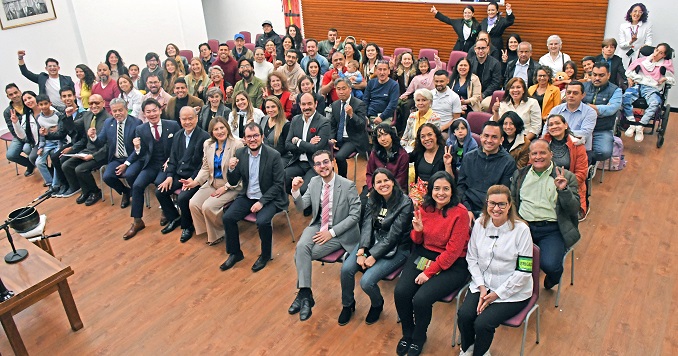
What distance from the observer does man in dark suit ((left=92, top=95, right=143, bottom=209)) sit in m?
6.04

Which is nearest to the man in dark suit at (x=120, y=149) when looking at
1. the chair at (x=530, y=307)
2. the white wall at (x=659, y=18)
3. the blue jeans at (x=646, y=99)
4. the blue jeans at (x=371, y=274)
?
the blue jeans at (x=371, y=274)

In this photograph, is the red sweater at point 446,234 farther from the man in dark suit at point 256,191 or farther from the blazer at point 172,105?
the blazer at point 172,105

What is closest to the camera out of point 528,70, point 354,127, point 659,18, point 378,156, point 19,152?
point 378,156

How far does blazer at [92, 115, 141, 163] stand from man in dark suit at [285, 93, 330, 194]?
6.17ft

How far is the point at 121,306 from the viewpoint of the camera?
180 inches

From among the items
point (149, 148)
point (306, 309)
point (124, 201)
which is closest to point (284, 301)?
point (306, 309)

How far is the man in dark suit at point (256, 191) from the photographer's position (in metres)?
4.92

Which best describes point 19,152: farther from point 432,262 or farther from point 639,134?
Result: point 639,134

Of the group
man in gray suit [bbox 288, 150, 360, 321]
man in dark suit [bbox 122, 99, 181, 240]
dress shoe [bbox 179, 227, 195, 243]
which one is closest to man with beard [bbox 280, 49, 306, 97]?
man in dark suit [bbox 122, 99, 181, 240]

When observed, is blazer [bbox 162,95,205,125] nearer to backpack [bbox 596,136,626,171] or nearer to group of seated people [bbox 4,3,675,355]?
group of seated people [bbox 4,3,675,355]

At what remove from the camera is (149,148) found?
19.3 feet

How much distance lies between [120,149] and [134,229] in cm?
106

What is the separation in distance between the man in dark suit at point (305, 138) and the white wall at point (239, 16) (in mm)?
6481

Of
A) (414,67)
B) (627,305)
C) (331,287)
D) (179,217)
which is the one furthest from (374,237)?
(414,67)
